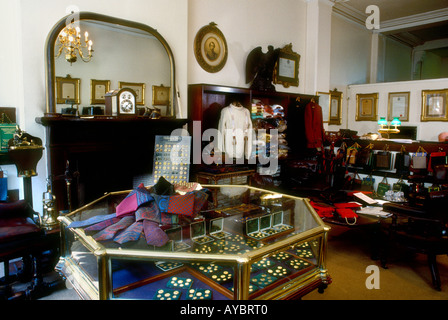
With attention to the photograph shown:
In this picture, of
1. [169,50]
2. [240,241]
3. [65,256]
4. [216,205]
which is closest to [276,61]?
[169,50]

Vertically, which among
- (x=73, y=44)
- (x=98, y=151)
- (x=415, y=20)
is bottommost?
(x=98, y=151)

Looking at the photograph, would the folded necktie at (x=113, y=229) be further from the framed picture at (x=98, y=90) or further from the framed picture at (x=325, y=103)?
the framed picture at (x=325, y=103)

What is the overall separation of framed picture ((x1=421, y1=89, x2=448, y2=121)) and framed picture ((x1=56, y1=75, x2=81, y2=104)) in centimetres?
774

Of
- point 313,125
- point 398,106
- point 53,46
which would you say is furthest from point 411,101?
point 53,46

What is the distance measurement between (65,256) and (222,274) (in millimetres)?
835

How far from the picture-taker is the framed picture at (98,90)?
11.9 feet

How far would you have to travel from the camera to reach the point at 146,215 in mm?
1706

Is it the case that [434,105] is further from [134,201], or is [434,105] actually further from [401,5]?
[134,201]

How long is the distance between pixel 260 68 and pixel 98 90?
3034mm

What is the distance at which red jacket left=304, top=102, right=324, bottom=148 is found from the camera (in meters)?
6.56

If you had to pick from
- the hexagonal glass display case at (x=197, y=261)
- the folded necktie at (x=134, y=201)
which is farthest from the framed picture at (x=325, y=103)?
the folded necktie at (x=134, y=201)

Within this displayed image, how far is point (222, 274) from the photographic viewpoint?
5.13ft

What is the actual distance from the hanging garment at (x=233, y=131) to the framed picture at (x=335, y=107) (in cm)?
358

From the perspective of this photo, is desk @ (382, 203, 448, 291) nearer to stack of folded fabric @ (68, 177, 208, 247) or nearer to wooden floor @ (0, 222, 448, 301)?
wooden floor @ (0, 222, 448, 301)
